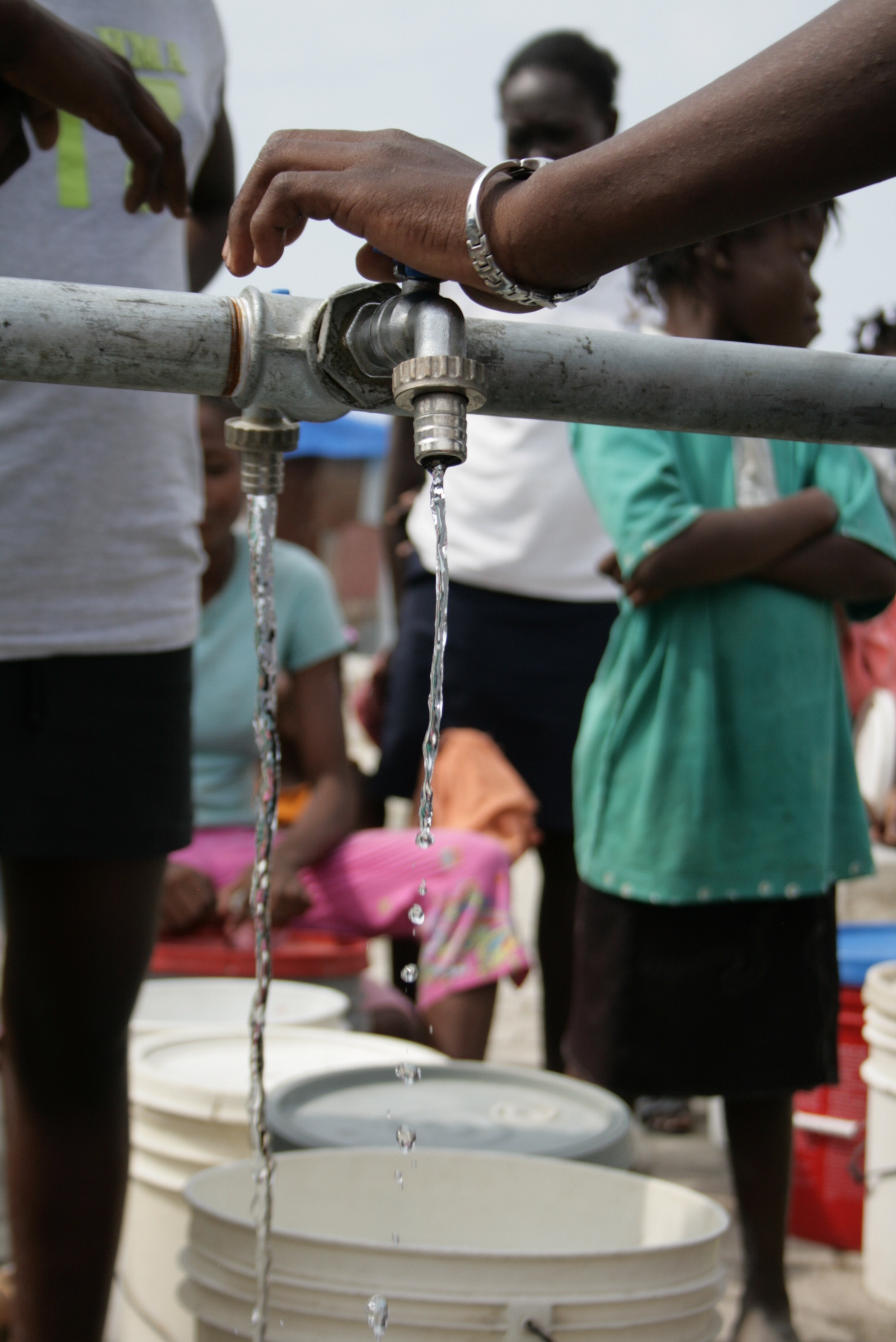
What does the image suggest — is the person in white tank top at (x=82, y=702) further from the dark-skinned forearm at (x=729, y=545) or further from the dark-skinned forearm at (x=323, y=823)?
the dark-skinned forearm at (x=323, y=823)

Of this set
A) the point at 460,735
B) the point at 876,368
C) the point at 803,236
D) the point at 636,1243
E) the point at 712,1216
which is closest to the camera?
the point at 876,368

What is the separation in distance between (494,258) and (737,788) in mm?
1114

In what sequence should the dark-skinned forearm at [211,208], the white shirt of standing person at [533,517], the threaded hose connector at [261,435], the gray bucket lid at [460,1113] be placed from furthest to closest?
the white shirt of standing person at [533,517] → the dark-skinned forearm at [211,208] → the gray bucket lid at [460,1113] → the threaded hose connector at [261,435]

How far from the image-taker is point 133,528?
1.51 meters

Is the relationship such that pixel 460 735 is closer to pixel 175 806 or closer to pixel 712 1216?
pixel 175 806

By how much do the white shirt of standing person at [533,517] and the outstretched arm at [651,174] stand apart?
1872 mm

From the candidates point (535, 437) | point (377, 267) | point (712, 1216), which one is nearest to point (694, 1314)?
point (712, 1216)

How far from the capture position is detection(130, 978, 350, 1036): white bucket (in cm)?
217

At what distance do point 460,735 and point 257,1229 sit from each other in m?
1.59

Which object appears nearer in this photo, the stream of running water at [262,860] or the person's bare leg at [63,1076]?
the stream of running water at [262,860]

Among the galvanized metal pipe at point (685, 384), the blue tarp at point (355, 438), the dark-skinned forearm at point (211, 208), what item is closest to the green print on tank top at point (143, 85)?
the dark-skinned forearm at point (211, 208)

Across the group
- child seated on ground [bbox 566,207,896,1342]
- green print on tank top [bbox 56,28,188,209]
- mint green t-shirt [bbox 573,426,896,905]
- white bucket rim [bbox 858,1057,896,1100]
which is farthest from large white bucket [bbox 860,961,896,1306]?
green print on tank top [bbox 56,28,188,209]

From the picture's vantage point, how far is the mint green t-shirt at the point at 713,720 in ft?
6.16

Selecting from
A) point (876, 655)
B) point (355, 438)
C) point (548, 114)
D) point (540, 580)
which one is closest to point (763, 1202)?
point (540, 580)
